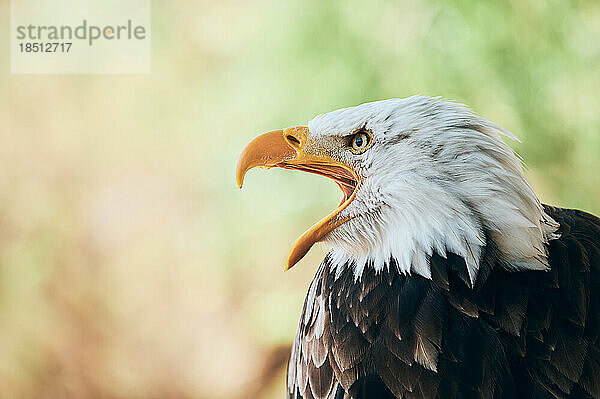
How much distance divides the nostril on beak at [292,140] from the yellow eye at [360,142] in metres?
0.09

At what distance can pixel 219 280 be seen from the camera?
1949 millimetres

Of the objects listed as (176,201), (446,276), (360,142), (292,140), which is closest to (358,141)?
(360,142)

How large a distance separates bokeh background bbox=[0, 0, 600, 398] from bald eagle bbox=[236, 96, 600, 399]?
0.97 metres

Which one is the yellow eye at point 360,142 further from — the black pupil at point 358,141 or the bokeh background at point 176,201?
the bokeh background at point 176,201

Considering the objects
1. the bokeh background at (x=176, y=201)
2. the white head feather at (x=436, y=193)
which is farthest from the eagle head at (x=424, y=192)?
the bokeh background at (x=176, y=201)

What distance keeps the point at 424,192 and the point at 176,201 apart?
1.27 meters

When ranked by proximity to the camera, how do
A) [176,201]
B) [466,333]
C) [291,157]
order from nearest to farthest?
[466,333], [291,157], [176,201]

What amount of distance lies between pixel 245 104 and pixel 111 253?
66 cm

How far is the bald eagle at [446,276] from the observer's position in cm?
80

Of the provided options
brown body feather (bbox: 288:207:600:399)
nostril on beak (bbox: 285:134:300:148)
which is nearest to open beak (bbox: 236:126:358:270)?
nostril on beak (bbox: 285:134:300:148)

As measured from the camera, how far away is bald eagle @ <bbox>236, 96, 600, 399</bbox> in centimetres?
80

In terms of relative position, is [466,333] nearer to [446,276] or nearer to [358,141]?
[446,276]

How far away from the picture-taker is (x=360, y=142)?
35.0 inches

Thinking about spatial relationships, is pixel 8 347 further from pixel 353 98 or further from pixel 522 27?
pixel 522 27
